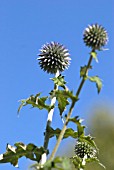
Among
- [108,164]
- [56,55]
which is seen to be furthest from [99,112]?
[56,55]

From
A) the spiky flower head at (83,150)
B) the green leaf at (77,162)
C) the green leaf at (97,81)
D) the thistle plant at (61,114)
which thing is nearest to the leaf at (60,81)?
the thistle plant at (61,114)

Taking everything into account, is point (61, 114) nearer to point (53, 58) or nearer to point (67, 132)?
point (67, 132)

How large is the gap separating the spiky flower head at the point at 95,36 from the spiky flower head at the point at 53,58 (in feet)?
1.60

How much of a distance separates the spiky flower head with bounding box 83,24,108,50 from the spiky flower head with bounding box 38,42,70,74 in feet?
1.60

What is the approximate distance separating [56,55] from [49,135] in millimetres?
1012

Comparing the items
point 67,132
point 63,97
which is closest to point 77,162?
Result: point 67,132

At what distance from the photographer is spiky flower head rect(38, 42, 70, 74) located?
3.94 metres

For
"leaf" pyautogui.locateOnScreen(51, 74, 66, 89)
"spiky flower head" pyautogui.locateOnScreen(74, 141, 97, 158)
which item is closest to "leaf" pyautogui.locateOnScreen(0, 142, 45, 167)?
"leaf" pyautogui.locateOnScreen(51, 74, 66, 89)

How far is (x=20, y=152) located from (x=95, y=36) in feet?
3.24

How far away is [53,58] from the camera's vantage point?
3.97 meters

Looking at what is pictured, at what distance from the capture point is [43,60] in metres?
3.98

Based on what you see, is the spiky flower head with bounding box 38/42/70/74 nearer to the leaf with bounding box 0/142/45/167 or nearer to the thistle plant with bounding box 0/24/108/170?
the thistle plant with bounding box 0/24/108/170

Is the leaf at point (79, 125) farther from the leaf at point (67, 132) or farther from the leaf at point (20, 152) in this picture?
the leaf at point (20, 152)

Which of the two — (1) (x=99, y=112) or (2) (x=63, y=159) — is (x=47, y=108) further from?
(1) (x=99, y=112)
